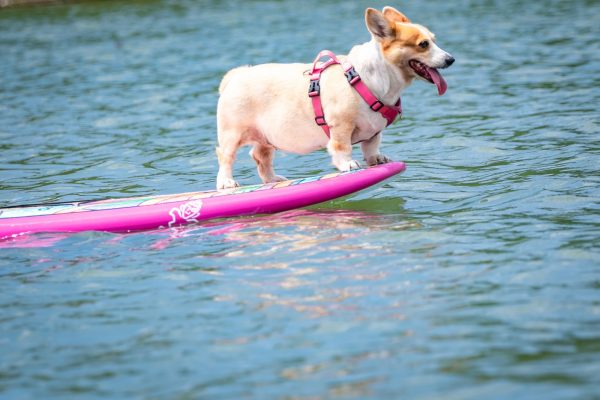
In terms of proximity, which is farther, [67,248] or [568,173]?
[568,173]

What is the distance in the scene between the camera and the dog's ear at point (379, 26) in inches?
324

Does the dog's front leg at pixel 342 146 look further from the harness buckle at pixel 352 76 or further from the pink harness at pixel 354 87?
the harness buckle at pixel 352 76

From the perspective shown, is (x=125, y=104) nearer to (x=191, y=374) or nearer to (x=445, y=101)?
(x=445, y=101)

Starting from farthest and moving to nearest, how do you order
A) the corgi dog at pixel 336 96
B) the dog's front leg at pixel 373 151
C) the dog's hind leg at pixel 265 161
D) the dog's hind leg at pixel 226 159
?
the dog's hind leg at pixel 265 161
the dog's hind leg at pixel 226 159
the dog's front leg at pixel 373 151
the corgi dog at pixel 336 96

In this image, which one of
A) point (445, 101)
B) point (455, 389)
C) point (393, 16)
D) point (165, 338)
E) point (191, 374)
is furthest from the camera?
point (445, 101)

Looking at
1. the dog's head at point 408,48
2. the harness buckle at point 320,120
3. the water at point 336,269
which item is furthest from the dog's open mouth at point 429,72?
the water at point 336,269

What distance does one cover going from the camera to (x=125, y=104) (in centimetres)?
1605

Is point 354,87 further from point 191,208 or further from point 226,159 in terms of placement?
point 191,208

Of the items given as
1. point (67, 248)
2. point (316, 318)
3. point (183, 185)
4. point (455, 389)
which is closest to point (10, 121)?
point (183, 185)

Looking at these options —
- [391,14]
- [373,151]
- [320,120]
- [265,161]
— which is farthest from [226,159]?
[391,14]

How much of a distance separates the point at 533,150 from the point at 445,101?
3.76 meters

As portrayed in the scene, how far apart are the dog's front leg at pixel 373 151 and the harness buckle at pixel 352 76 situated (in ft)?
2.25

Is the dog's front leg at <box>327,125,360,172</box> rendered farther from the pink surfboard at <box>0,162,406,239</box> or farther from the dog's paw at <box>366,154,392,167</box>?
the dog's paw at <box>366,154,392,167</box>

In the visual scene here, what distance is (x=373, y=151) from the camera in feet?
29.5
